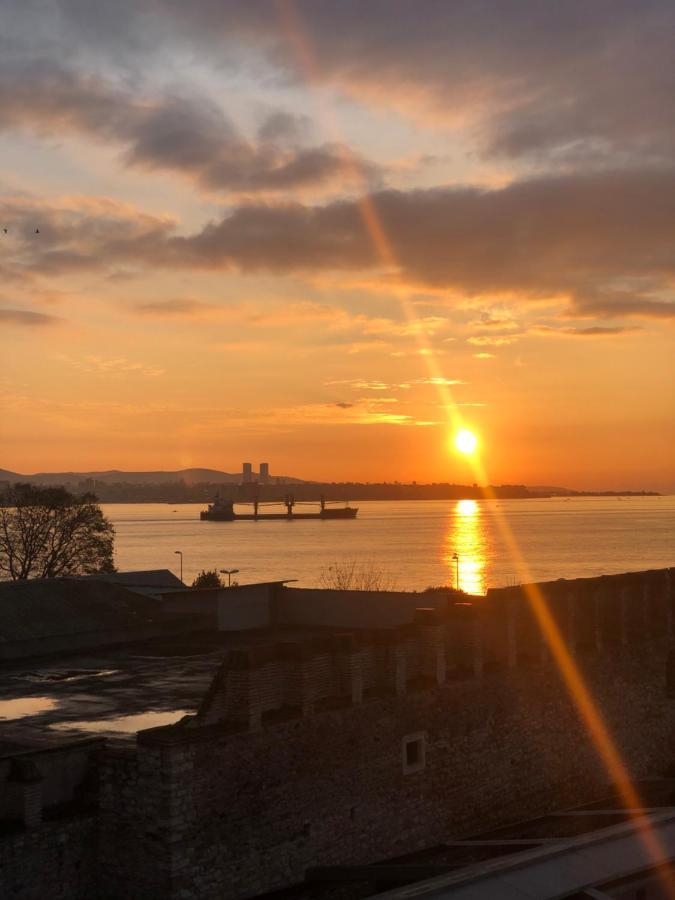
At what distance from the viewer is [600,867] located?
57.8ft

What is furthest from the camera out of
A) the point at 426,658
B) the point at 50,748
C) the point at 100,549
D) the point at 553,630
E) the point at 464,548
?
the point at 464,548

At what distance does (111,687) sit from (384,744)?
8.17 m

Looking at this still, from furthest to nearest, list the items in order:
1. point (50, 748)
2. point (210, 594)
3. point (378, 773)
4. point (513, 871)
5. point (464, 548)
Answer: point (464, 548) < point (210, 594) < point (378, 773) < point (513, 871) < point (50, 748)

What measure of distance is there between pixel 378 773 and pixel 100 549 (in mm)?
49803

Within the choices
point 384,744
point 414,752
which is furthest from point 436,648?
point 384,744

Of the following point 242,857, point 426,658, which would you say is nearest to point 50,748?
point 242,857

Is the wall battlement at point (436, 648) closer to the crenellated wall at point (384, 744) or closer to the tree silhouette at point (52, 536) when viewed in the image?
the crenellated wall at point (384, 744)

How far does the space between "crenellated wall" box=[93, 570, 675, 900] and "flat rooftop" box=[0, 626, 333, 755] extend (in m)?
3.55

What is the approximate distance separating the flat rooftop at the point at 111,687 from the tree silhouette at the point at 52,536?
34.0m

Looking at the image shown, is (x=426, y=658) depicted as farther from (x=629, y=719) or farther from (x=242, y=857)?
(x=629, y=719)

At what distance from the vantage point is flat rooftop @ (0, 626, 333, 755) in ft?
65.6

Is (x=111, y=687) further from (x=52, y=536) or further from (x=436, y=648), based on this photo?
(x=52, y=536)

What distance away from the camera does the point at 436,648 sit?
2023cm

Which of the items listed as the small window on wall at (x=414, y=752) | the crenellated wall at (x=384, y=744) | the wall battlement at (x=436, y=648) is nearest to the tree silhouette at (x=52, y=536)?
the wall battlement at (x=436, y=648)
